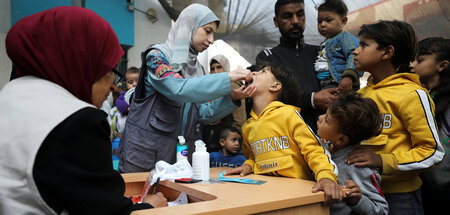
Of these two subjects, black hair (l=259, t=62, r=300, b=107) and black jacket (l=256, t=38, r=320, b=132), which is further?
black jacket (l=256, t=38, r=320, b=132)

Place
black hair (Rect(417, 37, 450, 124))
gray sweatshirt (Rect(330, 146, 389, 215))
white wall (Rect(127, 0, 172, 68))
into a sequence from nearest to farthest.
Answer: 1. gray sweatshirt (Rect(330, 146, 389, 215))
2. black hair (Rect(417, 37, 450, 124))
3. white wall (Rect(127, 0, 172, 68))

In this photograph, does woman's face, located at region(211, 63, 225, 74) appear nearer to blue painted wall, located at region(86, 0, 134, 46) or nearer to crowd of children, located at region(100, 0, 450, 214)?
crowd of children, located at region(100, 0, 450, 214)

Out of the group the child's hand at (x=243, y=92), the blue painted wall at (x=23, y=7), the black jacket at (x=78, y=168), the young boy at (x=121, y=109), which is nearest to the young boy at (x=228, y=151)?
the young boy at (x=121, y=109)

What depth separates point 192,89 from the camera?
2035 millimetres

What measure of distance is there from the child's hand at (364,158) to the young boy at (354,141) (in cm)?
3

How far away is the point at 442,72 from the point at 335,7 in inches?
39.2

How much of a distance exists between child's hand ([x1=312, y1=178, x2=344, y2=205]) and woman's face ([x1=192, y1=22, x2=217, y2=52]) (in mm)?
1408

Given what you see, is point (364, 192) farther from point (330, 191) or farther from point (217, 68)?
point (217, 68)

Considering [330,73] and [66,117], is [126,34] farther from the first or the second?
[66,117]

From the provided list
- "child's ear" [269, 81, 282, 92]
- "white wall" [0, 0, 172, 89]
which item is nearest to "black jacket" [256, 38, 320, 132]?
"child's ear" [269, 81, 282, 92]

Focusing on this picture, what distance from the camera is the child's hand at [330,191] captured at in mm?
1442

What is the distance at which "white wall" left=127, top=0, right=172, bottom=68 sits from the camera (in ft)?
24.4

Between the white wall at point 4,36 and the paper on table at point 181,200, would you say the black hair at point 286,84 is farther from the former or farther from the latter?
the white wall at point 4,36

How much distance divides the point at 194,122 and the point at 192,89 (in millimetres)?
443
